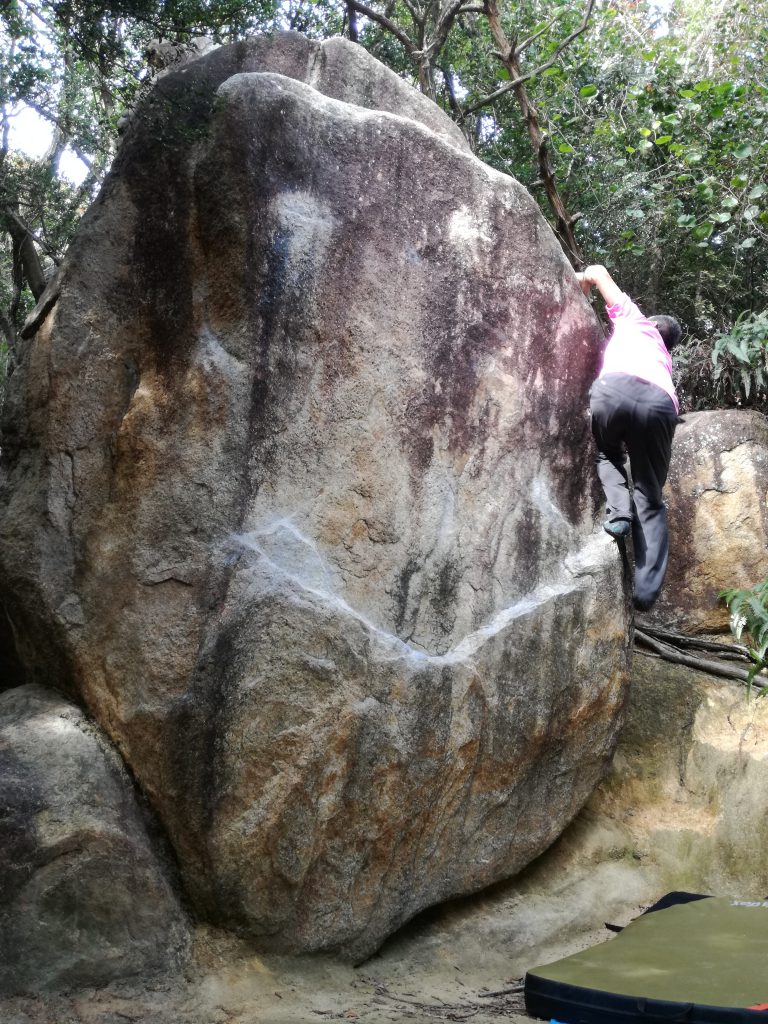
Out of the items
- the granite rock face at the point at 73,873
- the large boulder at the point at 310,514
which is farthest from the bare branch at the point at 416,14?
the granite rock face at the point at 73,873

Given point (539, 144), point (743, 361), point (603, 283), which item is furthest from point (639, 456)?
point (539, 144)

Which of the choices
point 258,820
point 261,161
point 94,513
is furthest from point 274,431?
point 258,820

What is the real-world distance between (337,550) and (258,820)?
1.20 meters

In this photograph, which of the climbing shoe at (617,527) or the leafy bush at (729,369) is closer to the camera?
the climbing shoe at (617,527)

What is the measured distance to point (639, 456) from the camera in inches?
200

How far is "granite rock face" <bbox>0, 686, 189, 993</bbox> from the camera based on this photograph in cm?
370

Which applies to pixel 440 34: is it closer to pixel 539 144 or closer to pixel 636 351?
pixel 539 144

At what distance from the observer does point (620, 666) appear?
517 centimetres

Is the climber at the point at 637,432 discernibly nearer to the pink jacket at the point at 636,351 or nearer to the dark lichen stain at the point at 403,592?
the pink jacket at the point at 636,351

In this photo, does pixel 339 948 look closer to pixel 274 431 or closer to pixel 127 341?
pixel 274 431

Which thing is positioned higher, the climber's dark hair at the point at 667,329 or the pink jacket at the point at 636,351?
the climber's dark hair at the point at 667,329

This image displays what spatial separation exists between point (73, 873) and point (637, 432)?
10.8 ft

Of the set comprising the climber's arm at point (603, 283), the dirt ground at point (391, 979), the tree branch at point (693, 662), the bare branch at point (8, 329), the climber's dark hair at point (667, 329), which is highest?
the bare branch at point (8, 329)

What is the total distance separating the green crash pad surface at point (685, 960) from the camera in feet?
12.6
